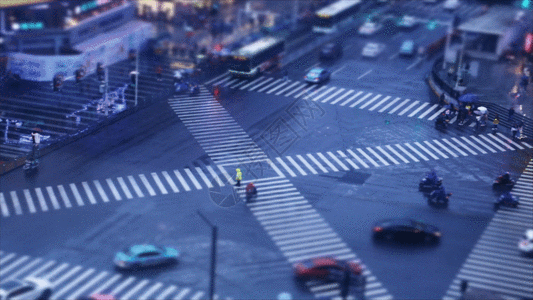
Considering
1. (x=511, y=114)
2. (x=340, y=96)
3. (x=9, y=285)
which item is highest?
(x=511, y=114)

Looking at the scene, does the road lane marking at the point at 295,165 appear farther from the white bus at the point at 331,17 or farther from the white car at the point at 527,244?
the white bus at the point at 331,17

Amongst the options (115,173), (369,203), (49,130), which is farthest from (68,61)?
(369,203)

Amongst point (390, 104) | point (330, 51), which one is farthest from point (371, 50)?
point (390, 104)

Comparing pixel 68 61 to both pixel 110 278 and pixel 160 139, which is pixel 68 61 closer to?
pixel 160 139

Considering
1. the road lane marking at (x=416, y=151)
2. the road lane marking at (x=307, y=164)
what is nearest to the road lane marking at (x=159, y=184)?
the road lane marking at (x=307, y=164)

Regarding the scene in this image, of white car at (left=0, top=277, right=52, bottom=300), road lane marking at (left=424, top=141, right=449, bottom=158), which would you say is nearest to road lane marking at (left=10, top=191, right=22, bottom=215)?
white car at (left=0, top=277, right=52, bottom=300)

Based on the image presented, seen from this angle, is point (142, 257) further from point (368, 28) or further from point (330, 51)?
point (368, 28)
